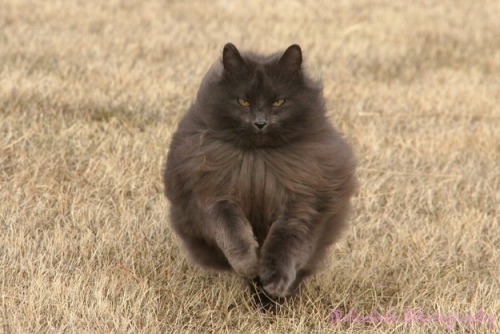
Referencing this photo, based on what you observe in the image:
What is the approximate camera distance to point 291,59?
171 inches

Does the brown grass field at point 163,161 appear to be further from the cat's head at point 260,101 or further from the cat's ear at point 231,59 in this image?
the cat's ear at point 231,59

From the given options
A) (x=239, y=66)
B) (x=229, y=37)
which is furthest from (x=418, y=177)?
(x=229, y=37)

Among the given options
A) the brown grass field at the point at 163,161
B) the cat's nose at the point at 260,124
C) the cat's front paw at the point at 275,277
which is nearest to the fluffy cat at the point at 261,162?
the cat's nose at the point at 260,124

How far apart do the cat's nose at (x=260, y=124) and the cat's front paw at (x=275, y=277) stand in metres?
0.68

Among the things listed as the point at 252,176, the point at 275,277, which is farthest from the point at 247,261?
the point at 252,176

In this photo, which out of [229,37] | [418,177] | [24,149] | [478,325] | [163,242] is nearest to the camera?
[478,325]

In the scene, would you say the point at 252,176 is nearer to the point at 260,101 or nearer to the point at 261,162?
the point at 261,162

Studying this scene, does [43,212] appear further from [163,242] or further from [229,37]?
[229,37]

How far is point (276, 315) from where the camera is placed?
4.53 meters

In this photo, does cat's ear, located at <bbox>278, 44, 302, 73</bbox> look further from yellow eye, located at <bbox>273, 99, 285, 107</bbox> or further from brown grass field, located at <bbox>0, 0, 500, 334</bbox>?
brown grass field, located at <bbox>0, 0, 500, 334</bbox>

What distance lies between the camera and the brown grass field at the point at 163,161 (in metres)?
4.53

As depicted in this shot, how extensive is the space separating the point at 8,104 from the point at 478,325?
182 inches

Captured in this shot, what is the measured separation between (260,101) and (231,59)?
0.27 meters

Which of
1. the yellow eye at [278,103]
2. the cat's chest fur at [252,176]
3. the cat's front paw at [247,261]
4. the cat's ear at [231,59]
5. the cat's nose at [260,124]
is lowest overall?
the cat's front paw at [247,261]
